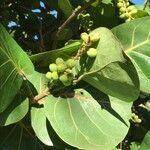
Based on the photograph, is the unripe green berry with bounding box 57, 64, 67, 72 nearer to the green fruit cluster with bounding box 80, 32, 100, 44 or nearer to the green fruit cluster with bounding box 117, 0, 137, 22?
the green fruit cluster with bounding box 80, 32, 100, 44

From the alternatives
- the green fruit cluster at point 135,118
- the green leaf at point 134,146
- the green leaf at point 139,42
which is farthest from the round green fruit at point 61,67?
the green leaf at point 134,146

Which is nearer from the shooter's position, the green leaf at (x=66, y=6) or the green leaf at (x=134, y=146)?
the green leaf at (x=66, y=6)

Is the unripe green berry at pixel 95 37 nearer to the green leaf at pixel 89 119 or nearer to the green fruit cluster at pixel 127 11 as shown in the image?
the green leaf at pixel 89 119

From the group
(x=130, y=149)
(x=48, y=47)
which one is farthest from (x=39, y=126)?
(x=130, y=149)

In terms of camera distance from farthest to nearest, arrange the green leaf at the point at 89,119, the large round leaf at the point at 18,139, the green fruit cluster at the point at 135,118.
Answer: the green fruit cluster at the point at 135,118, the large round leaf at the point at 18,139, the green leaf at the point at 89,119

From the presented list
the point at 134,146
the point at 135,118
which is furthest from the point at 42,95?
the point at 134,146

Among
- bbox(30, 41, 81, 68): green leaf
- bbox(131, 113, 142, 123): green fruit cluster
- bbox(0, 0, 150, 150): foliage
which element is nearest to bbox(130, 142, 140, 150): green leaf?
bbox(131, 113, 142, 123): green fruit cluster
